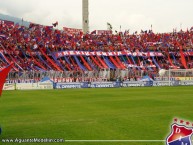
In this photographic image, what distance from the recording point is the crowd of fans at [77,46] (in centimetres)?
6228

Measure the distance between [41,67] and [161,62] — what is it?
3075 centimetres

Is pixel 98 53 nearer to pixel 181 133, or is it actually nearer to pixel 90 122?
pixel 90 122

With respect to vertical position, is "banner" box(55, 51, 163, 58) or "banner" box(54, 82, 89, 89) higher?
"banner" box(55, 51, 163, 58)

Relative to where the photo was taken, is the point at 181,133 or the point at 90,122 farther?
the point at 90,122

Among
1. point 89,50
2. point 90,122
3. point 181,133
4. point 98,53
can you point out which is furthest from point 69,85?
point 181,133

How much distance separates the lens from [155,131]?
16000 millimetres

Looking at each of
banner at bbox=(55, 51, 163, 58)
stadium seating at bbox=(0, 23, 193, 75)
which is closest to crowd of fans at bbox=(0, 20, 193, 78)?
stadium seating at bbox=(0, 23, 193, 75)

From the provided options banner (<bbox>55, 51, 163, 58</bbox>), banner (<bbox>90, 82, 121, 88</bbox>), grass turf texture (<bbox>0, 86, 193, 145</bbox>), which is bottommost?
grass turf texture (<bbox>0, 86, 193, 145</bbox>)

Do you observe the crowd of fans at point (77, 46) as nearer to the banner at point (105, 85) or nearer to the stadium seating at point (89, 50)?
the stadium seating at point (89, 50)

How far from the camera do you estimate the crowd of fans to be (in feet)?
204

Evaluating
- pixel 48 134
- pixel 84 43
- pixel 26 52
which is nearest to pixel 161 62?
pixel 84 43

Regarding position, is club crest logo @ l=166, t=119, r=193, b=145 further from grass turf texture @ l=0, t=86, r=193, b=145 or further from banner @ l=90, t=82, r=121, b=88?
banner @ l=90, t=82, r=121, b=88

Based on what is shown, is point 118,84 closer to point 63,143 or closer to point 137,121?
point 137,121

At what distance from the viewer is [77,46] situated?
7256 cm
